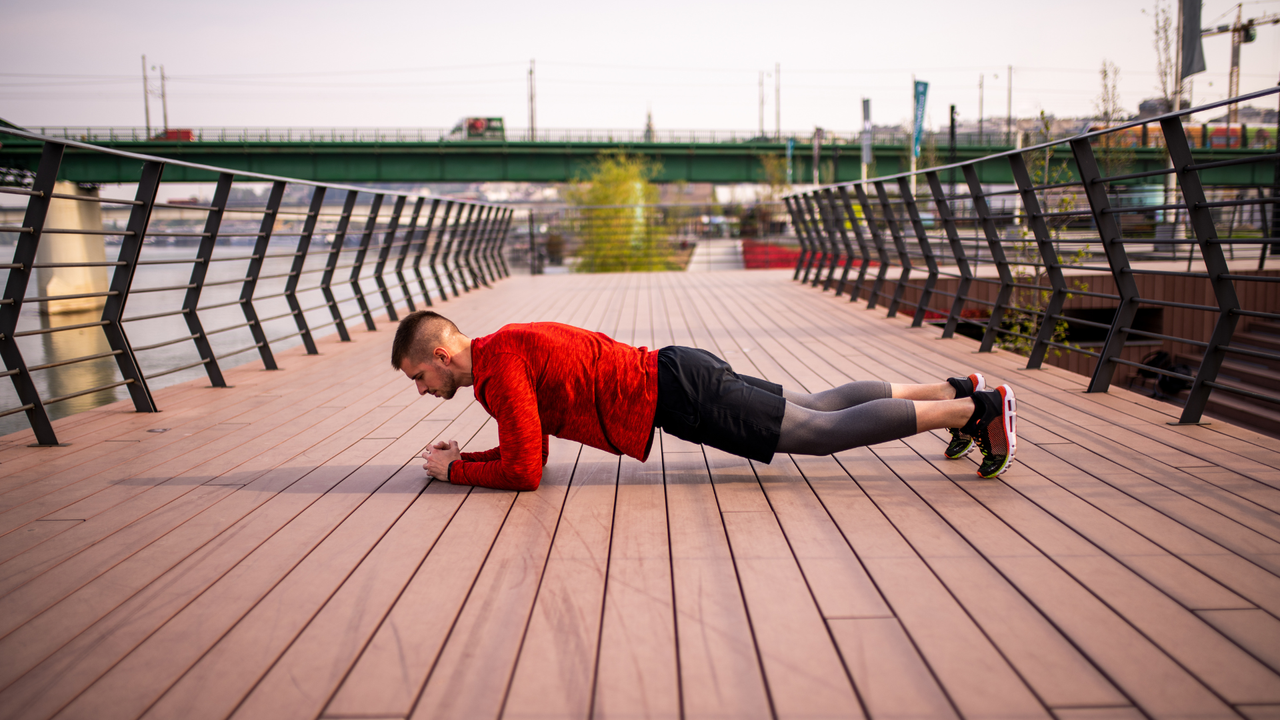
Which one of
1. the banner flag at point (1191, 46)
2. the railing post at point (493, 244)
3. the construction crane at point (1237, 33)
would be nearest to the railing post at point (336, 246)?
the railing post at point (493, 244)

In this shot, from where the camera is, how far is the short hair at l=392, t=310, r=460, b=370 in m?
2.45

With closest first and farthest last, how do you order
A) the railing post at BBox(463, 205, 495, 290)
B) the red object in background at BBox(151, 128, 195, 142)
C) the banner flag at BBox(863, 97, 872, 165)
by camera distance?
the railing post at BBox(463, 205, 495, 290)
the banner flag at BBox(863, 97, 872, 165)
the red object in background at BBox(151, 128, 195, 142)

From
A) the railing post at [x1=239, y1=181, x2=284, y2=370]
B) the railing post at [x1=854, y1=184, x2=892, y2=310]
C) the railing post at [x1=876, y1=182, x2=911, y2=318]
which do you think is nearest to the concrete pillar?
the railing post at [x1=239, y1=181, x2=284, y2=370]

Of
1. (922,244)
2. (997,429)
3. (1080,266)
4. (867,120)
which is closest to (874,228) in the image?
(922,244)

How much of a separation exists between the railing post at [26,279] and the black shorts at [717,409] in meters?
2.59

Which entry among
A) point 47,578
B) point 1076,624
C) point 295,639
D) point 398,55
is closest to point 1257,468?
point 1076,624

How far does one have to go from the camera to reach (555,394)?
249 centimetres

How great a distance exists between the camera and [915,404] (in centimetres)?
254

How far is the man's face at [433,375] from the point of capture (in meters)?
2.45

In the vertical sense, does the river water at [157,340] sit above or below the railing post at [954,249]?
below

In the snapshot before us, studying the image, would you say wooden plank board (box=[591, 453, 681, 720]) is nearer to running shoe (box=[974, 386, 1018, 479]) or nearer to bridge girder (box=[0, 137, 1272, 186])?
running shoe (box=[974, 386, 1018, 479])

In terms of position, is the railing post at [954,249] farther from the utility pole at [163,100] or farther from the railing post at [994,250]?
the utility pole at [163,100]

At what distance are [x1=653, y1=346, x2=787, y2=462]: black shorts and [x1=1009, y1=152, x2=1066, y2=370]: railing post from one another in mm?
2918

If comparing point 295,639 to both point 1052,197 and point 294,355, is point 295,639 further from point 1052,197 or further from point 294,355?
point 1052,197
